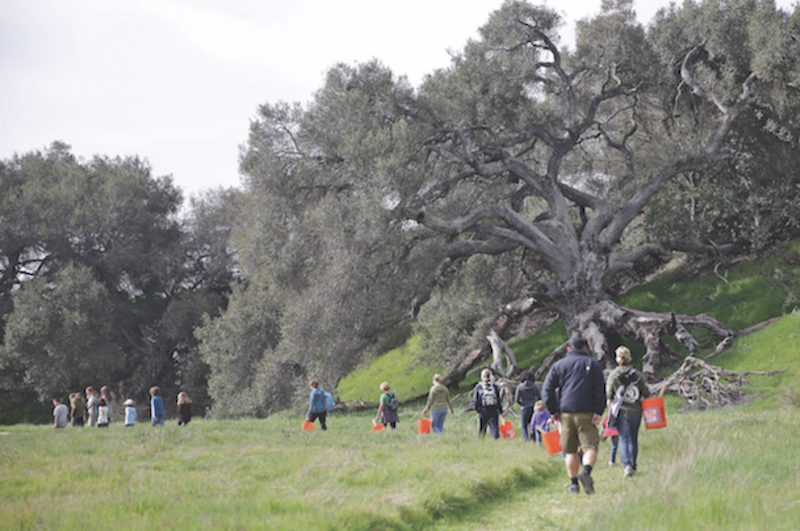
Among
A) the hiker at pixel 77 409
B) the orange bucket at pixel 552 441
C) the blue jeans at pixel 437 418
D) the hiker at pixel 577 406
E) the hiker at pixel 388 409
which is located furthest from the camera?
the hiker at pixel 77 409

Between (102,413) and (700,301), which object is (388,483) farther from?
(700,301)

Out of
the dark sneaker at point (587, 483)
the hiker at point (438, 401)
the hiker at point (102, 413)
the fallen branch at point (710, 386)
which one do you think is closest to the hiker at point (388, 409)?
the hiker at point (438, 401)

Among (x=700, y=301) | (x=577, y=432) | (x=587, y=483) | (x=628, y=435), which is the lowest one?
(x=587, y=483)

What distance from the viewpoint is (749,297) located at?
29.1 m

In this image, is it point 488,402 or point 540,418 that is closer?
point 540,418

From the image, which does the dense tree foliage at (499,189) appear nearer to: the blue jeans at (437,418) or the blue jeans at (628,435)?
the blue jeans at (437,418)

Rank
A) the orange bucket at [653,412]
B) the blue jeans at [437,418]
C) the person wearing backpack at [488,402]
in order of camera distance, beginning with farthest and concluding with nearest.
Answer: the blue jeans at [437,418]
the person wearing backpack at [488,402]
the orange bucket at [653,412]

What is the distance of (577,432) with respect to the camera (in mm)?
9484

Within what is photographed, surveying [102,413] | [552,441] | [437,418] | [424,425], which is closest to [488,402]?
[437,418]

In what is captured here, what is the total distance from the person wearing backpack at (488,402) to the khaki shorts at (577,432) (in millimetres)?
5489

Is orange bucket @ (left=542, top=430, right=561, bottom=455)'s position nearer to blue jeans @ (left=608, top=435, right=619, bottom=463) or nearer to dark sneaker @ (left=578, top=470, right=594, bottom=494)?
blue jeans @ (left=608, top=435, right=619, bottom=463)

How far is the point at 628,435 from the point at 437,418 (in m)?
7.20

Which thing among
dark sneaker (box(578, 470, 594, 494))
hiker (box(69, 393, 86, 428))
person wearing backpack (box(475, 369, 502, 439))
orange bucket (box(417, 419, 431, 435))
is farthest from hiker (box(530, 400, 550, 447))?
hiker (box(69, 393, 86, 428))

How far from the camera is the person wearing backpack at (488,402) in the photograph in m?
15.2
